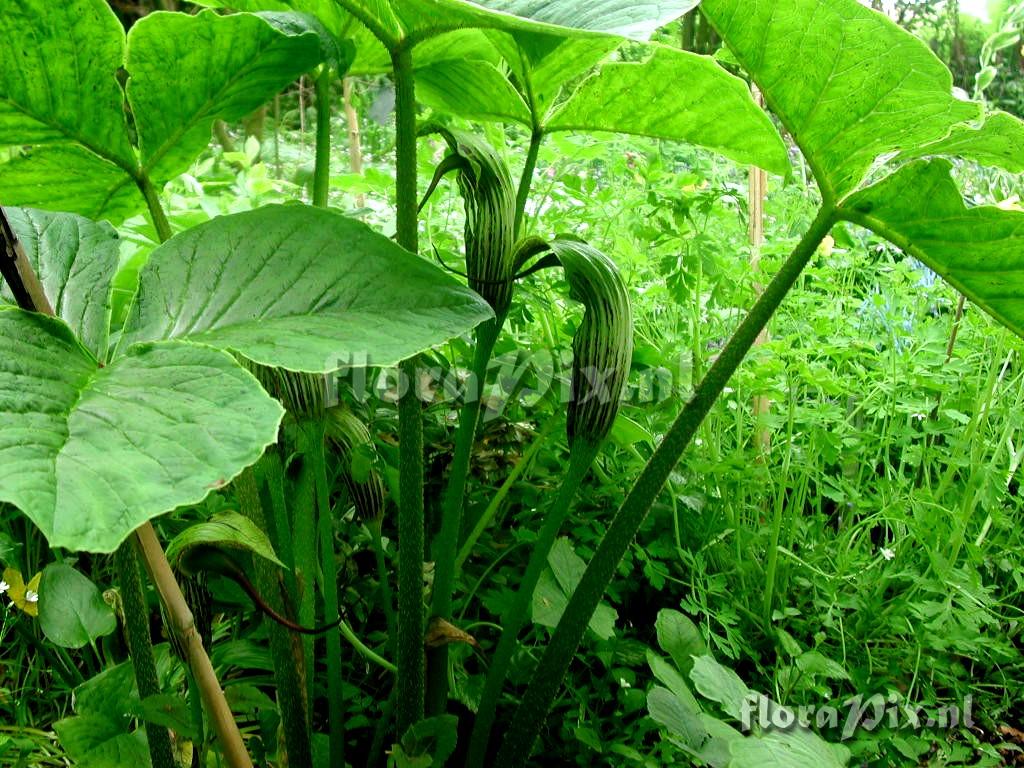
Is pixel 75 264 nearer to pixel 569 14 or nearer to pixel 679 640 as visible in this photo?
pixel 569 14

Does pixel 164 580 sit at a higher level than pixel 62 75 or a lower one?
lower

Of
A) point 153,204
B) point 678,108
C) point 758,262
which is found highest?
point 678,108

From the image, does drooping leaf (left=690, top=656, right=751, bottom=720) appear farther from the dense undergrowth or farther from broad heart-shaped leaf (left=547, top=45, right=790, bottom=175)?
broad heart-shaped leaf (left=547, top=45, right=790, bottom=175)

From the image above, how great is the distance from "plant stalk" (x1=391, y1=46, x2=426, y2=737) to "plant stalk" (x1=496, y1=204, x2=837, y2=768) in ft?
0.41

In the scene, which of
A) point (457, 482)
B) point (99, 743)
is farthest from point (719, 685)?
point (99, 743)

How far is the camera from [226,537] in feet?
1.81

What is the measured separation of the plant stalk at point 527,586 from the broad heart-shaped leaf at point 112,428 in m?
0.35

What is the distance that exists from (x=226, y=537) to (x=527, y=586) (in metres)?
0.31

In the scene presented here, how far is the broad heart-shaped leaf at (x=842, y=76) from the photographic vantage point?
65 cm

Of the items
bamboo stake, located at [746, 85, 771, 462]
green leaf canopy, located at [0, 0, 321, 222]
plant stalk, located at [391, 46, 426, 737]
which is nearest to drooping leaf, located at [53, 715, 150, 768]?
plant stalk, located at [391, 46, 426, 737]

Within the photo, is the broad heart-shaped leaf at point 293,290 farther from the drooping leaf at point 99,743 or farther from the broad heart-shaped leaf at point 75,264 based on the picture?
the drooping leaf at point 99,743

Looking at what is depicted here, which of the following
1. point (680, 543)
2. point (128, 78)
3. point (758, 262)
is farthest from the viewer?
point (758, 262)

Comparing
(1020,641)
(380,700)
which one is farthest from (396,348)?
(1020,641)

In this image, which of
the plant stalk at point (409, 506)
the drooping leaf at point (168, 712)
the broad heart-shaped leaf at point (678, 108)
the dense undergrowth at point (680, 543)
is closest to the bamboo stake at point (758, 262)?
the dense undergrowth at point (680, 543)
